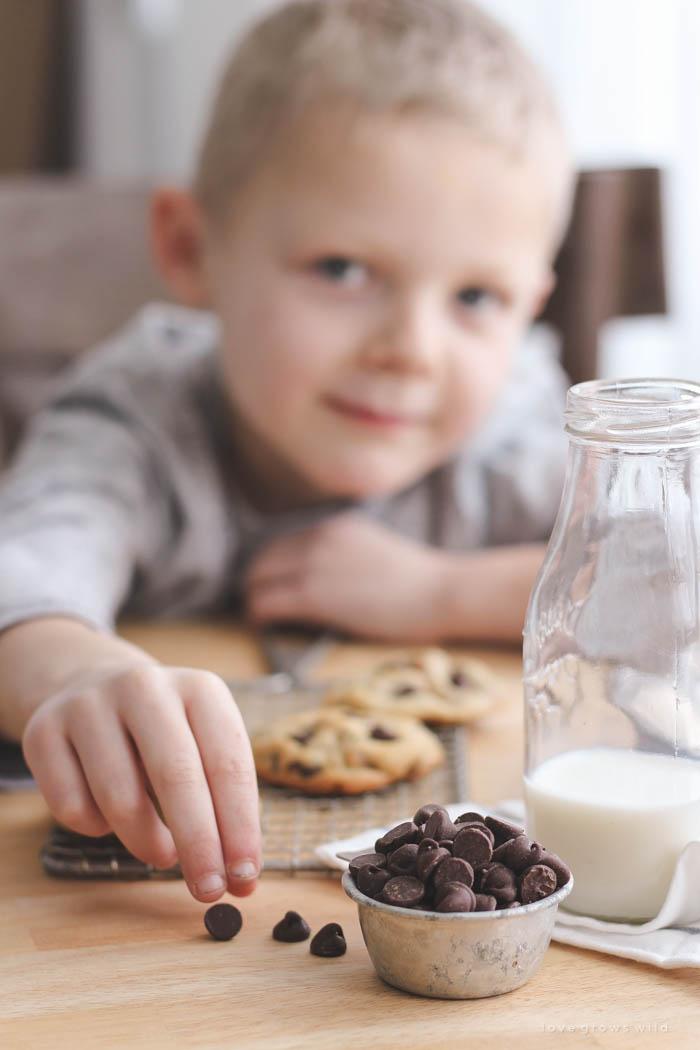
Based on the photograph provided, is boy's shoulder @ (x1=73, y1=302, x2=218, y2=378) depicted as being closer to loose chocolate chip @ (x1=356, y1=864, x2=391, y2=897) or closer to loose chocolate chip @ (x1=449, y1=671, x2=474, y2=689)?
loose chocolate chip @ (x1=449, y1=671, x2=474, y2=689)

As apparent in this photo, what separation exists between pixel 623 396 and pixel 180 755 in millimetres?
288

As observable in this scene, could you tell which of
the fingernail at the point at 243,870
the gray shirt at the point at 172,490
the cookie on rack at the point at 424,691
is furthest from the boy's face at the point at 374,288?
the fingernail at the point at 243,870

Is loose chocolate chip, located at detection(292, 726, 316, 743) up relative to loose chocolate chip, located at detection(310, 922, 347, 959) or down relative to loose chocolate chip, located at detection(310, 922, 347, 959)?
down

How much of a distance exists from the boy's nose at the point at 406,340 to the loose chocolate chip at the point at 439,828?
739 mm

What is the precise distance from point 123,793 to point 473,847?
20 centimetres

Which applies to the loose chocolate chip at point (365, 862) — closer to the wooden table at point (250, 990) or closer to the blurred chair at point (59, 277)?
the wooden table at point (250, 990)

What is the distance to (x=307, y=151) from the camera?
48.1 inches

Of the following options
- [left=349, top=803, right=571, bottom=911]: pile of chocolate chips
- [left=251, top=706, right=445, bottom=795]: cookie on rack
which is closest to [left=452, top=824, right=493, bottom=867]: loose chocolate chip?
[left=349, top=803, right=571, bottom=911]: pile of chocolate chips

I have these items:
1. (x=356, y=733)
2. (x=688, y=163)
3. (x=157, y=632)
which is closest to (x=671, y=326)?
(x=688, y=163)

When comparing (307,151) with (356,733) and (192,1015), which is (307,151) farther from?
(192,1015)

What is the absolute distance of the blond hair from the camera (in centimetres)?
121

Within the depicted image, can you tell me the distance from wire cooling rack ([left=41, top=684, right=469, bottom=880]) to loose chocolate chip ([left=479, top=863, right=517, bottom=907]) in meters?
0.17

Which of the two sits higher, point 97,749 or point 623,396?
point 623,396

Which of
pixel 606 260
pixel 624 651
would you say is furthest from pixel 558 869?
pixel 606 260
